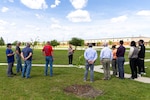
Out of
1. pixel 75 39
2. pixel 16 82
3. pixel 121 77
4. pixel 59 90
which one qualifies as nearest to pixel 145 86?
pixel 121 77

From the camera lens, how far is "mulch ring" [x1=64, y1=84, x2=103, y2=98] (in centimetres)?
770

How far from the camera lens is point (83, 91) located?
318 inches

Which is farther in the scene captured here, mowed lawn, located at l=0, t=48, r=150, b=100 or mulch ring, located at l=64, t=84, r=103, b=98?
mulch ring, located at l=64, t=84, r=103, b=98

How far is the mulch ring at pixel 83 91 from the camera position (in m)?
7.70

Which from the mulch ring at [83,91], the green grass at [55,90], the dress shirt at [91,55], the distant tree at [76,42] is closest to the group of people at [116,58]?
the dress shirt at [91,55]

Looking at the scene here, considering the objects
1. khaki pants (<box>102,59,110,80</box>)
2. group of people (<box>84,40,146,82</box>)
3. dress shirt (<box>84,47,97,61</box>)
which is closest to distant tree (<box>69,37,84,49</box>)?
group of people (<box>84,40,146,82</box>)

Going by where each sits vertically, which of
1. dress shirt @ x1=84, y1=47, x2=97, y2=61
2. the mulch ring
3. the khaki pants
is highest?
dress shirt @ x1=84, y1=47, x2=97, y2=61

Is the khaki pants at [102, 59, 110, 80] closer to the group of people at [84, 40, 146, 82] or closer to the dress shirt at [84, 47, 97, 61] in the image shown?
the group of people at [84, 40, 146, 82]

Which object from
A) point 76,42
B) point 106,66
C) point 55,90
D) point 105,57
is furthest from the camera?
point 76,42

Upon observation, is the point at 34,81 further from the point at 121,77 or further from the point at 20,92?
the point at 121,77

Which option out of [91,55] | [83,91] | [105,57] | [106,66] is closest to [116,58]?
[106,66]

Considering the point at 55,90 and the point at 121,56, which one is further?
the point at 121,56

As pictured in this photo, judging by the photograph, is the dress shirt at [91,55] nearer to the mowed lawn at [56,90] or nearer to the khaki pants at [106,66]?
the khaki pants at [106,66]

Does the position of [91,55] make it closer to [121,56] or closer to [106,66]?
[106,66]
